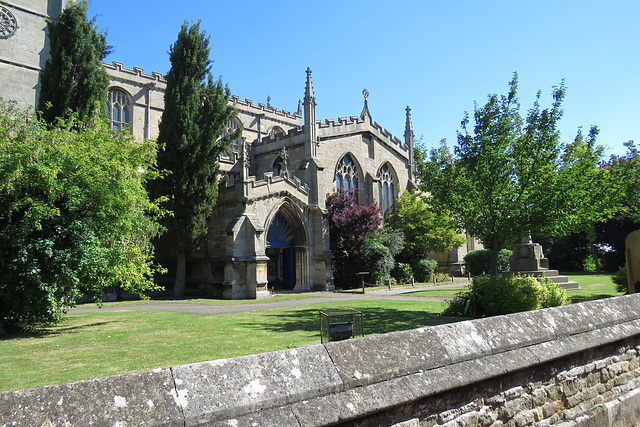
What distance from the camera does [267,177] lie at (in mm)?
22953

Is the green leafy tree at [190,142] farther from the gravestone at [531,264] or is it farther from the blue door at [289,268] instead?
the gravestone at [531,264]

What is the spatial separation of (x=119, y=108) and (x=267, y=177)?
47.0 feet

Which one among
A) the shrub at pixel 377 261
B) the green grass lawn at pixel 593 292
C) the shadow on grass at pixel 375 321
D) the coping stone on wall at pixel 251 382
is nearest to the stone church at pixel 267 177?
the shrub at pixel 377 261

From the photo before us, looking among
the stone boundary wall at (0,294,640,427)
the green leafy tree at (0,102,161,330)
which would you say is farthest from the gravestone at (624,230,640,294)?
the green leafy tree at (0,102,161,330)

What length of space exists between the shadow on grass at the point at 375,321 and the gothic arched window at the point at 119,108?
22727 mm

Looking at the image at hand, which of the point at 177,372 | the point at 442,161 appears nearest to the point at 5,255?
the point at 177,372

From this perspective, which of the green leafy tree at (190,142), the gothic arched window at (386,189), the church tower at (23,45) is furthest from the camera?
the gothic arched window at (386,189)

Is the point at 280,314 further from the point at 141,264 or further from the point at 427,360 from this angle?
the point at 427,360

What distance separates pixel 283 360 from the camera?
2.75 meters

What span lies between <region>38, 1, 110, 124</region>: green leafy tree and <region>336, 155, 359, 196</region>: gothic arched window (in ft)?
54.4

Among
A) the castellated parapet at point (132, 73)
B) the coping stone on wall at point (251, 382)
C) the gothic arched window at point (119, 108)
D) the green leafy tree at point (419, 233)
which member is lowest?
the coping stone on wall at point (251, 382)

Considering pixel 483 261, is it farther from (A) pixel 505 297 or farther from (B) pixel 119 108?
(B) pixel 119 108

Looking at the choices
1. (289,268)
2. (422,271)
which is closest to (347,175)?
(289,268)

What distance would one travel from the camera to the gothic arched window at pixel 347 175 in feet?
101
